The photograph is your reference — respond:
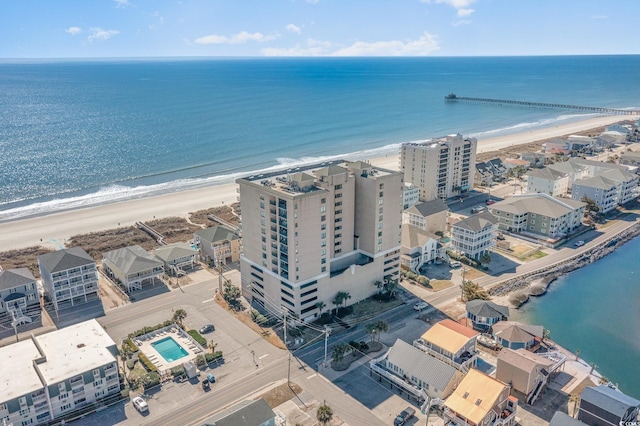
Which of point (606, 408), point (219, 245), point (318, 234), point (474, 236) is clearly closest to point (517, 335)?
point (606, 408)

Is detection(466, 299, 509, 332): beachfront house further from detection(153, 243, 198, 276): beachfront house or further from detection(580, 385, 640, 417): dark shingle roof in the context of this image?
detection(153, 243, 198, 276): beachfront house

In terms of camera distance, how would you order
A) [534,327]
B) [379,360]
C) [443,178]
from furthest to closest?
[443,178] < [534,327] < [379,360]

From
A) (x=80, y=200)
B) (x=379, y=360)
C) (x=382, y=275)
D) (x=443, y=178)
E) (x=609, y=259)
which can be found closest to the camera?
(x=379, y=360)

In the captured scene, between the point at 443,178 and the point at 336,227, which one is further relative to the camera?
the point at 443,178

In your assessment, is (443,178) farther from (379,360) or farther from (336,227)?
(379,360)

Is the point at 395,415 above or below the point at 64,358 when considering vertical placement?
below

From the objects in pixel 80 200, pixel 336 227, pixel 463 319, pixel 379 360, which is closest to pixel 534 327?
pixel 463 319

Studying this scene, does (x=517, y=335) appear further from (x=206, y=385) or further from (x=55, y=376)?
(x=55, y=376)

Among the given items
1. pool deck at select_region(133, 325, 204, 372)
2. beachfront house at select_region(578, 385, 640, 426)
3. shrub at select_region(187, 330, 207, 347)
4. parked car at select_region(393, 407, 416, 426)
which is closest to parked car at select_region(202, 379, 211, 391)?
pool deck at select_region(133, 325, 204, 372)
